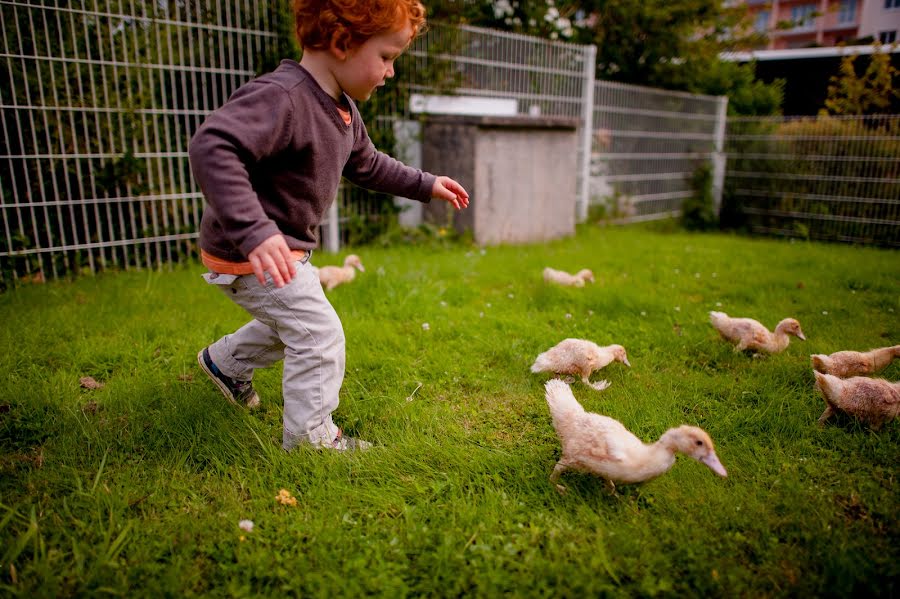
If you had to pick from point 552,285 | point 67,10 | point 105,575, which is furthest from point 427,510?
point 67,10

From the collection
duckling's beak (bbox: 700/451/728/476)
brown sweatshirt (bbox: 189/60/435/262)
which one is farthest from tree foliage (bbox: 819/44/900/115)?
brown sweatshirt (bbox: 189/60/435/262)

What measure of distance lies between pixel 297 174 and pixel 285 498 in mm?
1220

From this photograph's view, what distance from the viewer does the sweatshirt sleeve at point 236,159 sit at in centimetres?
188

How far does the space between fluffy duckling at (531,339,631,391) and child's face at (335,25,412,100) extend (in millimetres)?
1651

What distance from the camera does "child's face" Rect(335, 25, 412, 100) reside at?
220 cm

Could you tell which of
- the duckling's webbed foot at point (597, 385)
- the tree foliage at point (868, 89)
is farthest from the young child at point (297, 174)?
the tree foliage at point (868, 89)

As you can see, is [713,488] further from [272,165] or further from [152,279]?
[152,279]

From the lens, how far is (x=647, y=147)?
31.1ft

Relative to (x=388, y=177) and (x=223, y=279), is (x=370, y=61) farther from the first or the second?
(x=223, y=279)

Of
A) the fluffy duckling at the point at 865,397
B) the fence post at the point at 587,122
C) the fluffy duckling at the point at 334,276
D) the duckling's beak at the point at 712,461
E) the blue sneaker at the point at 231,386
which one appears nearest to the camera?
the duckling's beak at the point at 712,461

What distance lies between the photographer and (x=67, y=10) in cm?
471

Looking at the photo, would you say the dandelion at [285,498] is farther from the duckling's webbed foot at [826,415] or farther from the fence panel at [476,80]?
the fence panel at [476,80]

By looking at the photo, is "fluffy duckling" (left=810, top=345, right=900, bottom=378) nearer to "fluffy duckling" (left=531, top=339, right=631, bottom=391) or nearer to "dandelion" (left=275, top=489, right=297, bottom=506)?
"fluffy duckling" (left=531, top=339, right=631, bottom=391)

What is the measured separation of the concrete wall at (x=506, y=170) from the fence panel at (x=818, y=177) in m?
3.65
